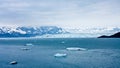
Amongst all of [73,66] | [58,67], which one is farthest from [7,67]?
[73,66]

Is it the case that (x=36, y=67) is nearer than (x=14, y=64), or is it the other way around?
(x=36, y=67)

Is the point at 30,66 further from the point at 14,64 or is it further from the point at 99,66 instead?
the point at 99,66

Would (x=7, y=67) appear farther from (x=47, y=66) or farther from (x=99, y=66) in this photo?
(x=99, y=66)

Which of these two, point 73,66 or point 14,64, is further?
point 14,64

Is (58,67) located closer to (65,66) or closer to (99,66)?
(65,66)

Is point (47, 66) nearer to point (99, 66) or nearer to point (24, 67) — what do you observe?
point (24, 67)

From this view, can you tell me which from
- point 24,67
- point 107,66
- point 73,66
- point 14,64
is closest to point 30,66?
point 24,67

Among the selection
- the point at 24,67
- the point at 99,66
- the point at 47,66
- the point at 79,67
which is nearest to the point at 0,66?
the point at 24,67

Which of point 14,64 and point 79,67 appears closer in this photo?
point 79,67
